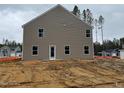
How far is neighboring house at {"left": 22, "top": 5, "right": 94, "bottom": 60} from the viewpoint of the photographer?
30.2 metres

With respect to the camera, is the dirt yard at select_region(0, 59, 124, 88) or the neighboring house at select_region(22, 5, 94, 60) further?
the neighboring house at select_region(22, 5, 94, 60)

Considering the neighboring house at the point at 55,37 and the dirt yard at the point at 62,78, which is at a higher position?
the neighboring house at the point at 55,37

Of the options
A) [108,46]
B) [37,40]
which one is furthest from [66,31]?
[108,46]

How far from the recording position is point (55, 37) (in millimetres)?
30438

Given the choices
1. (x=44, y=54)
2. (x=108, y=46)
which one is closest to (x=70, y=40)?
(x=44, y=54)

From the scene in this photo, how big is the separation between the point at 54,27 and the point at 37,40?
8.28 feet

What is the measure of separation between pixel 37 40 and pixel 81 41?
17.2 feet

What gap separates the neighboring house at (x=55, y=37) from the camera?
30.2m

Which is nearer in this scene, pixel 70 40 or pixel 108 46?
pixel 70 40

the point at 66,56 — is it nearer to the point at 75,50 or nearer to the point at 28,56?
the point at 75,50

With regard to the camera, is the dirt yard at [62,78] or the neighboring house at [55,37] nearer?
the dirt yard at [62,78]

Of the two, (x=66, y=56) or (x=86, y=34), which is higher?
(x=86, y=34)

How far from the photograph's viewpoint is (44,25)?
30.5m

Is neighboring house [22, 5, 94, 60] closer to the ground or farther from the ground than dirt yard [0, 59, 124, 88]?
farther from the ground
